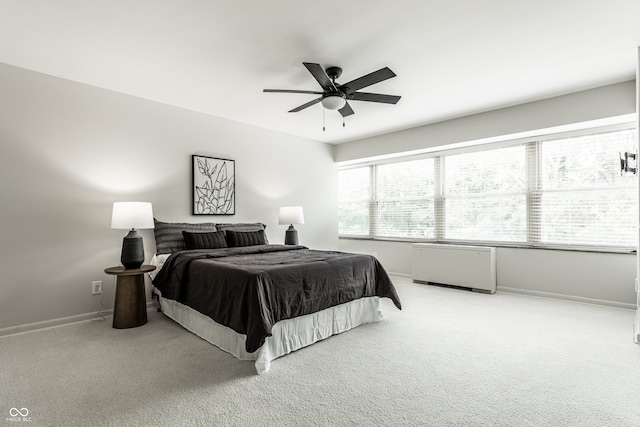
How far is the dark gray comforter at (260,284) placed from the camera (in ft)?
7.81

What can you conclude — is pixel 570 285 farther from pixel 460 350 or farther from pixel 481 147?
pixel 460 350

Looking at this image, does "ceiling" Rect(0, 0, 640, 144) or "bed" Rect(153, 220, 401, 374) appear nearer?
"ceiling" Rect(0, 0, 640, 144)

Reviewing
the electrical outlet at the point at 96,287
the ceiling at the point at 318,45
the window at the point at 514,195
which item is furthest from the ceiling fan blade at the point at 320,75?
the electrical outlet at the point at 96,287

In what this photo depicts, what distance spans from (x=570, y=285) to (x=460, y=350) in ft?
8.31

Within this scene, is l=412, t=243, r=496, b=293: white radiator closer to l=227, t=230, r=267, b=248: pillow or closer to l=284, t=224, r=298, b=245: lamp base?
l=284, t=224, r=298, b=245: lamp base

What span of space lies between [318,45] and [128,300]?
2.96m

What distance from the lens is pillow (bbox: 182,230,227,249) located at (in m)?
3.85

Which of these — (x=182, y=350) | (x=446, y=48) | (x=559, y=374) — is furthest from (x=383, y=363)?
(x=446, y=48)

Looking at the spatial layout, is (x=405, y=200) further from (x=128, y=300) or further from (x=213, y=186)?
(x=128, y=300)

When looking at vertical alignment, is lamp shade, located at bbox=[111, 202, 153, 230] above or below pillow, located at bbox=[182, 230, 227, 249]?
above

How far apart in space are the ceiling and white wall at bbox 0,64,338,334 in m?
0.28

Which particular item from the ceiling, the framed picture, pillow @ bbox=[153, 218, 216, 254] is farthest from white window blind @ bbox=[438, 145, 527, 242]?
pillow @ bbox=[153, 218, 216, 254]

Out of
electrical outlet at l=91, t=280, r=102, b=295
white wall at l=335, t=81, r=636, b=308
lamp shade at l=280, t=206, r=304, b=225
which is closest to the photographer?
electrical outlet at l=91, t=280, r=102, b=295

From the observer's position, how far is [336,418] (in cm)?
177
